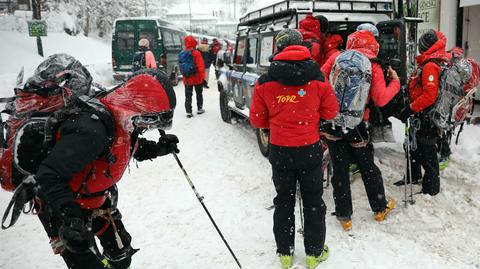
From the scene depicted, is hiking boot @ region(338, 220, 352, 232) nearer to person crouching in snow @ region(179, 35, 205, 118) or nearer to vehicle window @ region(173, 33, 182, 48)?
person crouching in snow @ region(179, 35, 205, 118)

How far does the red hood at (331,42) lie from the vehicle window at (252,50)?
1728 mm

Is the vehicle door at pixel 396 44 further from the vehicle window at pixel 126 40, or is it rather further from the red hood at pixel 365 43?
the vehicle window at pixel 126 40

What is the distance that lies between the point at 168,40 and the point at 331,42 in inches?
502

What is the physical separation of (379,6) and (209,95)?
8.39 meters

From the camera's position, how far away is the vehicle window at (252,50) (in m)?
6.71

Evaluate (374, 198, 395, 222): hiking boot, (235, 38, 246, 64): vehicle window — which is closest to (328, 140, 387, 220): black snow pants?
(374, 198, 395, 222): hiking boot

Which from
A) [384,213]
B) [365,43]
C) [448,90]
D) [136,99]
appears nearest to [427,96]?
[448,90]

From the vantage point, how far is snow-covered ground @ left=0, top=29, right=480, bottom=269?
352 cm

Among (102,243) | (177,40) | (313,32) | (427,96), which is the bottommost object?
(102,243)

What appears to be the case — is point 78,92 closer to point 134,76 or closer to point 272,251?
point 134,76

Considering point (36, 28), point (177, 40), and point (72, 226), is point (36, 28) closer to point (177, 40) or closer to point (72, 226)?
point (177, 40)

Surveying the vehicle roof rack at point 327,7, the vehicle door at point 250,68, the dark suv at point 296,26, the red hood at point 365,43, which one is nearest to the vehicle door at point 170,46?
the dark suv at point 296,26

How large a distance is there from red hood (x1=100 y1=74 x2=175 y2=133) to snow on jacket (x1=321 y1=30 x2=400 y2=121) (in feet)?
7.34

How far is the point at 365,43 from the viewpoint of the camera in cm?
380
